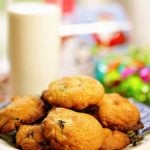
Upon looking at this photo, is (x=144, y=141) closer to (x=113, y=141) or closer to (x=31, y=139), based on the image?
(x=113, y=141)

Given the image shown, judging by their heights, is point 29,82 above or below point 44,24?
below

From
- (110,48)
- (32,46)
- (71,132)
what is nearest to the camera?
(71,132)

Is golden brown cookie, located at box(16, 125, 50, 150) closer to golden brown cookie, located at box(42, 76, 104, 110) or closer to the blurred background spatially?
golden brown cookie, located at box(42, 76, 104, 110)

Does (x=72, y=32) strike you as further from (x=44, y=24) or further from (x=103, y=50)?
(x=44, y=24)

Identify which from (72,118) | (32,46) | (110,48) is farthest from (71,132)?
(110,48)

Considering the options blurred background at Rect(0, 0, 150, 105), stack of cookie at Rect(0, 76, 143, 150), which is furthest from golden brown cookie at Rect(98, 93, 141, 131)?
blurred background at Rect(0, 0, 150, 105)

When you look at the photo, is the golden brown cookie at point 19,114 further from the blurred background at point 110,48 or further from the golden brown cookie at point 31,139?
the blurred background at point 110,48

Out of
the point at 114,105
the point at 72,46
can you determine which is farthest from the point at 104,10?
the point at 114,105
